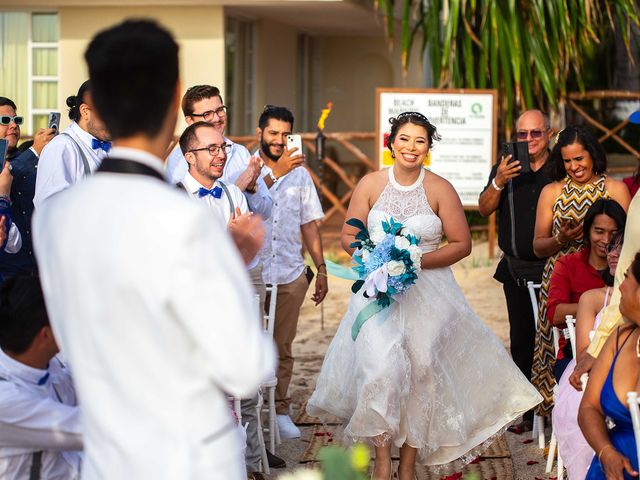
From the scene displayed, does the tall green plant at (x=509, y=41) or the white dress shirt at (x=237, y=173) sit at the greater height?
the tall green plant at (x=509, y=41)

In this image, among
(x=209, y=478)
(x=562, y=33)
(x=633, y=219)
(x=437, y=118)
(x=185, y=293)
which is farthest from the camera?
(x=562, y=33)

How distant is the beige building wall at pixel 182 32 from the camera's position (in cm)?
1425

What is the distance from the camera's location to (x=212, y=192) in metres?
5.47

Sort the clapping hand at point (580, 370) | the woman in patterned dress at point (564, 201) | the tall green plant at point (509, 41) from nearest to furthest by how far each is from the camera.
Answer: the clapping hand at point (580, 370) → the woman in patterned dress at point (564, 201) → the tall green plant at point (509, 41)

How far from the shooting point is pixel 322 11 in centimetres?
1572

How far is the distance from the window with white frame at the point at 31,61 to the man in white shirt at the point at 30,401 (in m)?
11.9

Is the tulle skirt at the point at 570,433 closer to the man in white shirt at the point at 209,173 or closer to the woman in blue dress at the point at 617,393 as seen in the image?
the woman in blue dress at the point at 617,393

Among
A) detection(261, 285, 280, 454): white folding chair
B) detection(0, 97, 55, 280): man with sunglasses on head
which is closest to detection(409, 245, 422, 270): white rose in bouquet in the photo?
detection(261, 285, 280, 454): white folding chair

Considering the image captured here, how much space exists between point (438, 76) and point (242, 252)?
10414mm

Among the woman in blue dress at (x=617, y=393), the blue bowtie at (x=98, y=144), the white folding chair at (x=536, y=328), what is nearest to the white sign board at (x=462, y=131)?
the white folding chair at (x=536, y=328)

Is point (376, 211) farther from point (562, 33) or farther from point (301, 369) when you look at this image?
point (562, 33)

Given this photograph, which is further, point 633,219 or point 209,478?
point 633,219

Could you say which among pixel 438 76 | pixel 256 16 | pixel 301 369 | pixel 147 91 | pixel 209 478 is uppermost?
pixel 256 16

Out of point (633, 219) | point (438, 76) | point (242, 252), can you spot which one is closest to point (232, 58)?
point (438, 76)
